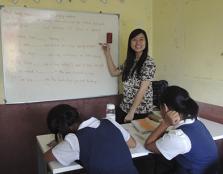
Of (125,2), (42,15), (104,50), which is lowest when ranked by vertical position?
(104,50)

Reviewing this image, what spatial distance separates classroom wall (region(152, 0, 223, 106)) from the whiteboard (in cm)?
57

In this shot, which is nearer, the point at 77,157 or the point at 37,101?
the point at 77,157

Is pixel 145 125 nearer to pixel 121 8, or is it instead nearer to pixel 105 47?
pixel 105 47

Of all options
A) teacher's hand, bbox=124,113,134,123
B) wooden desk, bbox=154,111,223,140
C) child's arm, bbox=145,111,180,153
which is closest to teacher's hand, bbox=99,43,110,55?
teacher's hand, bbox=124,113,134,123

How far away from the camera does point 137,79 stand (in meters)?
2.64

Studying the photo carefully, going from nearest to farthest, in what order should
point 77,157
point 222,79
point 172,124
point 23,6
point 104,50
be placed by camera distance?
point 77,157 < point 172,124 < point 222,79 < point 23,6 < point 104,50

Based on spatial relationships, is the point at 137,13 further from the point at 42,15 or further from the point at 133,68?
the point at 42,15

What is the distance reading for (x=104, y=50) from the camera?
3023 millimetres

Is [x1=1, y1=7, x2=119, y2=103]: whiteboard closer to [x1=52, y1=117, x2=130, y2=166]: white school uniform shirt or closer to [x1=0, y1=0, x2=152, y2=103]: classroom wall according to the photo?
[x1=0, y1=0, x2=152, y2=103]: classroom wall

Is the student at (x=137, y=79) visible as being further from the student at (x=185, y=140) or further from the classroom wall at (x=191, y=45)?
the student at (x=185, y=140)

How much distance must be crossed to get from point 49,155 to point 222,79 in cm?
170

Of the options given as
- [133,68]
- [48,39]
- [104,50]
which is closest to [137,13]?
[104,50]

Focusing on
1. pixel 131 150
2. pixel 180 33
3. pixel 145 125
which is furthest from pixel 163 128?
pixel 180 33

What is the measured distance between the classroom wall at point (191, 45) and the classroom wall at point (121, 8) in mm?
130
